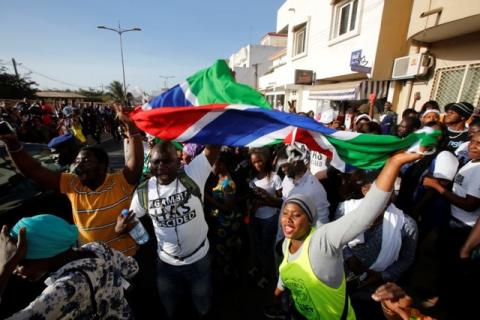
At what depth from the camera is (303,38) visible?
1399 centimetres

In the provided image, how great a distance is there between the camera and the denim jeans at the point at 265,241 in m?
2.89

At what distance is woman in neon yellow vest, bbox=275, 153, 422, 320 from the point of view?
1.18 m

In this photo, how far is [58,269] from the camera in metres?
1.26

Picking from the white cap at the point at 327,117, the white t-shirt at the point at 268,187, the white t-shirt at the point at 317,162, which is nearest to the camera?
the white t-shirt at the point at 268,187

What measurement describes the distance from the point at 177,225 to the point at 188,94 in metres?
1.47

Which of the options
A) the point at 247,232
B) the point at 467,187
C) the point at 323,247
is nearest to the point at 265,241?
the point at 247,232

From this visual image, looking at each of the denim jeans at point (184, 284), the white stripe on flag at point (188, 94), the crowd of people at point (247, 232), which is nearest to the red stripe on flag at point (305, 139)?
the crowd of people at point (247, 232)

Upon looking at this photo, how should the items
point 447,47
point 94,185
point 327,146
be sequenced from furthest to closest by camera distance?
point 447,47
point 94,185
point 327,146

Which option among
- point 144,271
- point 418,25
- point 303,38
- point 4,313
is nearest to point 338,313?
point 144,271

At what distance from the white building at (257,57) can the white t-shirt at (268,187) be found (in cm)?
2980

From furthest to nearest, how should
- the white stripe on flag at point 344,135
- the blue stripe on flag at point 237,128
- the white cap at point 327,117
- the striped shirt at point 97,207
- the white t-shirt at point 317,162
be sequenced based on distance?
the white cap at point 327,117 → the white t-shirt at point 317,162 → the blue stripe on flag at point 237,128 → the striped shirt at point 97,207 → the white stripe on flag at point 344,135

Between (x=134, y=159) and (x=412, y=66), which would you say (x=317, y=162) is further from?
(x=412, y=66)

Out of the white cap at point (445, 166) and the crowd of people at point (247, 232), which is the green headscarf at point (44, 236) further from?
the white cap at point (445, 166)

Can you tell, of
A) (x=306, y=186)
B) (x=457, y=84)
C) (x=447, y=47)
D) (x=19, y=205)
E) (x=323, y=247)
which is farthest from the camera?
(x=447, y=47)
